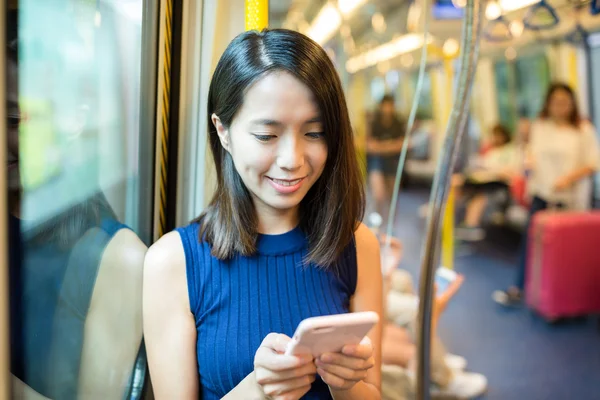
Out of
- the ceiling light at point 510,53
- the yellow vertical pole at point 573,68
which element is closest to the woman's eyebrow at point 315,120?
the yellow vertical pole at point 573,68

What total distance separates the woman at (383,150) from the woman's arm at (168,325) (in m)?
3.74

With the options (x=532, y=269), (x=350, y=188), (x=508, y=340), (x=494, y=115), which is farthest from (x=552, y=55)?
(x=350, y=188)

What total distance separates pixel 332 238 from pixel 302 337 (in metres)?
0.27

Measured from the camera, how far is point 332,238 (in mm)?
979

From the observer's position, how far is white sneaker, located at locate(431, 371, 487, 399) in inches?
122

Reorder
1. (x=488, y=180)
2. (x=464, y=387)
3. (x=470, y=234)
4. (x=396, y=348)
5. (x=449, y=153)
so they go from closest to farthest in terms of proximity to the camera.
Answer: (x=449, y=153)
(x=396, y=348)
(x=464, y=387)
(x=470, y=234)
(x=488, y=180)

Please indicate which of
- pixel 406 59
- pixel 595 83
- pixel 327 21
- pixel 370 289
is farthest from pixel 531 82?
pixel 370 289

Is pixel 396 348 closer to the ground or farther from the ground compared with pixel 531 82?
closer to the ground

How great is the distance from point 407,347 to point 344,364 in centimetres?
189

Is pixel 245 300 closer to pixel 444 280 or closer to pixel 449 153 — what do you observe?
pixel 449 153

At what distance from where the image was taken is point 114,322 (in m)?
1.00

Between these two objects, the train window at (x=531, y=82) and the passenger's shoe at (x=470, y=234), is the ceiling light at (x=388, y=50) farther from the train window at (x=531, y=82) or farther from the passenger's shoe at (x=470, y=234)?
the train window at (x=531, y=82)

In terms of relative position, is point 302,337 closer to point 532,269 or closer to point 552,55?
point 532,269

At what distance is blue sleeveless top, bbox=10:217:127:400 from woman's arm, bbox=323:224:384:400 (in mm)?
411
